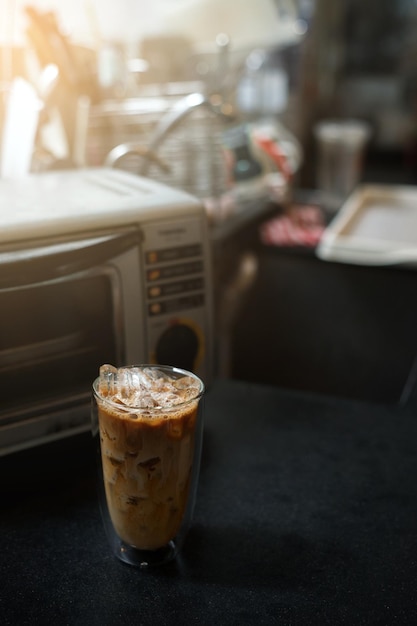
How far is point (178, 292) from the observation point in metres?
0.81

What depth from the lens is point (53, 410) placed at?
73 cm

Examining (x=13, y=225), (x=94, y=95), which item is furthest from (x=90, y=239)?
(x=94, y=95)

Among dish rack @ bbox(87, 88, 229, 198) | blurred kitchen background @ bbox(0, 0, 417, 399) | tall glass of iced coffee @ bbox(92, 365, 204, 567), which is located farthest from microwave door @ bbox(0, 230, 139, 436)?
dish rack @ bbox(87, 88, 229, 198)

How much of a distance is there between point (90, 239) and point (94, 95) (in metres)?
0.64

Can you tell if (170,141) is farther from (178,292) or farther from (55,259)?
(55,259)

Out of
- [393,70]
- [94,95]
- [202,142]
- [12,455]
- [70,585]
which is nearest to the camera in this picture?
[70,585]

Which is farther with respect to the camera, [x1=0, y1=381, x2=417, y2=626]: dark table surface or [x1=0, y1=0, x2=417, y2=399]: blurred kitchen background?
[x1=0, y1=0, x2=417, y2=399]: blurred kitchen background

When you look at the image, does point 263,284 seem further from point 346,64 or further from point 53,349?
point 346,64

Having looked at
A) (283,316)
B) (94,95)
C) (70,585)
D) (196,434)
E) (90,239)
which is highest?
(94,95)

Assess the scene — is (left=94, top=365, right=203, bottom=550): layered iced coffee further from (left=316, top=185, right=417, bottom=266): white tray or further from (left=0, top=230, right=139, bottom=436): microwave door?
(left=316, top=185, right=417, bottom=266): white tray

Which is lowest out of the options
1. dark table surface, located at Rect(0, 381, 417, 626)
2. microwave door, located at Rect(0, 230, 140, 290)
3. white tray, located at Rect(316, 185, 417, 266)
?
dark table surface, located at Rect(0, 381, 417, 626)

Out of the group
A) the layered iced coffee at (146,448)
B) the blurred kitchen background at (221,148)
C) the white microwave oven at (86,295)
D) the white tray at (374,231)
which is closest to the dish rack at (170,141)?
the blurred kitchen background at (221,148)

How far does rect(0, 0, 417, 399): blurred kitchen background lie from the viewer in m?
1.21

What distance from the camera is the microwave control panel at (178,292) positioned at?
78 cm
